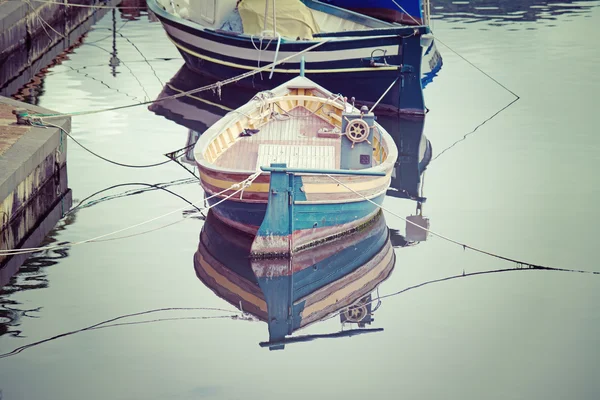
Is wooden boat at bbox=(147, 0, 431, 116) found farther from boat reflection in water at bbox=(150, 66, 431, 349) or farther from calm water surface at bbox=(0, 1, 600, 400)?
boat reflection in water at bbox=(150, 66, 431, 349)

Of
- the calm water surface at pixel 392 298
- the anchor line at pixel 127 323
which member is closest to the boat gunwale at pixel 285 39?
the calm water surface at pixel 392 298

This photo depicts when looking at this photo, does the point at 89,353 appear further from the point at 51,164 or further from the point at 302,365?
the point at 51,164

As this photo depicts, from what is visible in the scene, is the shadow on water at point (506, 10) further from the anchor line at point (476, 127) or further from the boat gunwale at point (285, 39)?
the boat gunwale at point (285, 39)

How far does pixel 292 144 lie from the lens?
16.0m

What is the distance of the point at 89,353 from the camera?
36.2 ft

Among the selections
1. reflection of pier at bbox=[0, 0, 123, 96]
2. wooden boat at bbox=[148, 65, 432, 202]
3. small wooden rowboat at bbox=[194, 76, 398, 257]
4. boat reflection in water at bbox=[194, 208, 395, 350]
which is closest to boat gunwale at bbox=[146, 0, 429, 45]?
wooden boat at bbox=[148, 65, 432, 202]

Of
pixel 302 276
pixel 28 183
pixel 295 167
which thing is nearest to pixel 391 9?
pixel 295 167

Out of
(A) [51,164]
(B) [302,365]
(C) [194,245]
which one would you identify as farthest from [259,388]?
(A) [51,164]

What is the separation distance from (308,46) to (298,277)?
30.0 feet

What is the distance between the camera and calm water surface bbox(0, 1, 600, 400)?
10.5 m

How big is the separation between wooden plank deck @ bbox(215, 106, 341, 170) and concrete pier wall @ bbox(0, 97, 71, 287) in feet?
8.36

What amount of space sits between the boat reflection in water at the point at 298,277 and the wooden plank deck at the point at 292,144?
113cm

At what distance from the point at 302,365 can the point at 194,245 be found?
12.8 feet

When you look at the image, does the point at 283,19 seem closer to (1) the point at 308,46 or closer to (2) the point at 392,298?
(1) the point at 308,46
